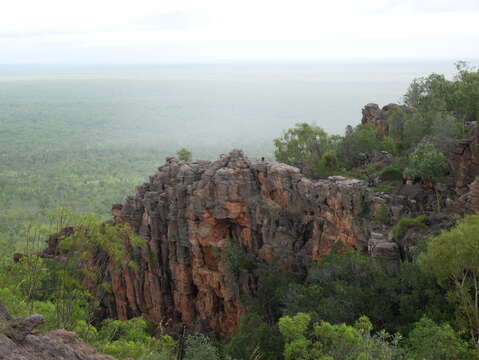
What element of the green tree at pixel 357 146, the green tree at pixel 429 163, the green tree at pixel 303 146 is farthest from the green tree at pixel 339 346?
the green tree at pixel 303 146

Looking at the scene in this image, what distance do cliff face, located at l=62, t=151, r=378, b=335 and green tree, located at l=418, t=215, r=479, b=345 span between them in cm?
982

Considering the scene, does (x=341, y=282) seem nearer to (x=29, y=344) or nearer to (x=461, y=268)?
(x=461, y=268)

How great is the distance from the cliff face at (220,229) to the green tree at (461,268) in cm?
982

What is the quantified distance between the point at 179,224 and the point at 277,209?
25.9ft

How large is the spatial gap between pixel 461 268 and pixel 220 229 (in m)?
19.8

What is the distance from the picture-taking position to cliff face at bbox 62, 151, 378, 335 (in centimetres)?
3141

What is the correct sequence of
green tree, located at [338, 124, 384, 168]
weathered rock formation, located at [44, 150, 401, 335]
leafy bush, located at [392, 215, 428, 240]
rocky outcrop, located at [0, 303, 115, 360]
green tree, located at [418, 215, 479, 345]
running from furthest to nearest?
green tree, located at [338, 124, 384, 168], weathered rock formation, located at [44, 150, 401, 335], leafy bush, located at [392, 215, 428, 240], green tree, located at [418, 215, 479, 345], rocky outcrop, located at [0, 303, 115, 360]

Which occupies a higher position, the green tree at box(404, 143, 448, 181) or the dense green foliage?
the green tree at box(404, 143, 448, 181)

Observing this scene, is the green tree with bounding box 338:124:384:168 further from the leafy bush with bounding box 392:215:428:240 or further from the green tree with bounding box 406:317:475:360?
the green tree with bounding box 406:317:475:360

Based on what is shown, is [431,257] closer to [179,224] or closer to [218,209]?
[218,209]

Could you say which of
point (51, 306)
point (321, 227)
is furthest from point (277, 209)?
point (51, 306)

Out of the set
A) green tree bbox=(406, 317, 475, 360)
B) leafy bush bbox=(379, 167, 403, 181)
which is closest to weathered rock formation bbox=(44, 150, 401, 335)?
leafy bush bbox=(379, 167, 403, 181)

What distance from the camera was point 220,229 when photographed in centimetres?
3519

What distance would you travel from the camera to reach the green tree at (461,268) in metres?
17.7
